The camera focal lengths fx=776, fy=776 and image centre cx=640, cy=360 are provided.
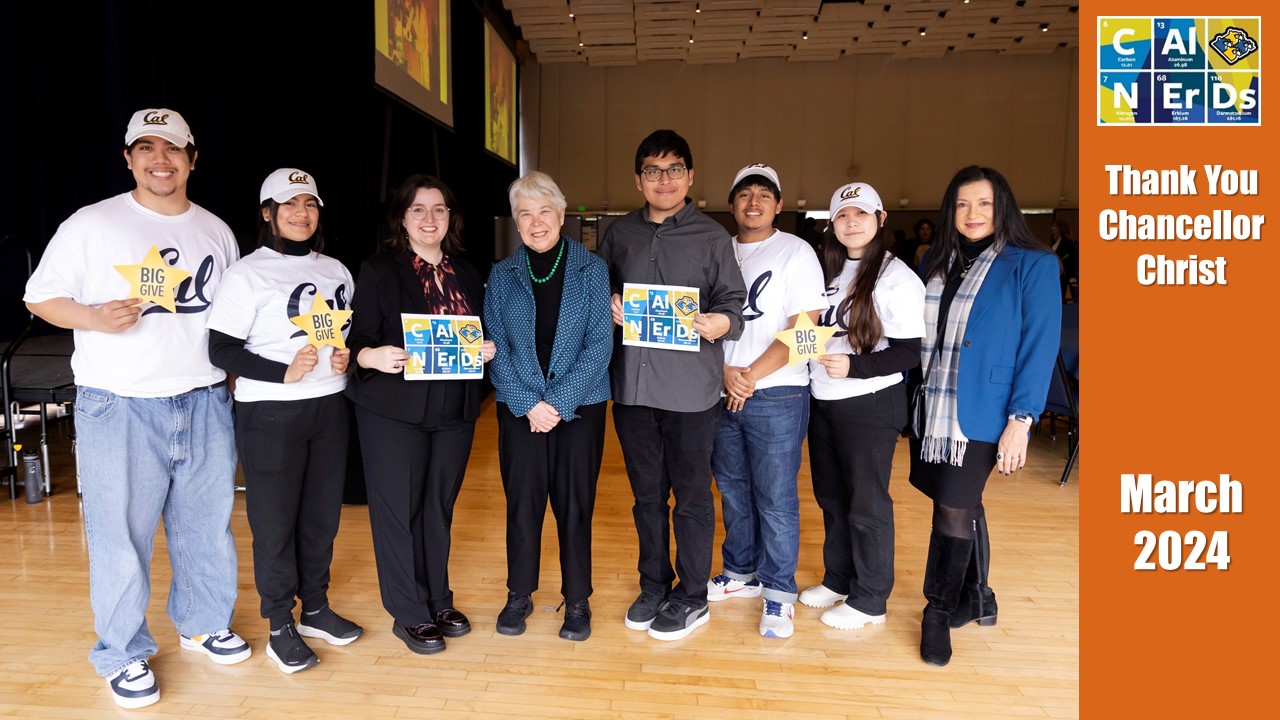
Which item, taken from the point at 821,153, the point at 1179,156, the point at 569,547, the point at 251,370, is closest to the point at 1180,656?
the point at 1179,156

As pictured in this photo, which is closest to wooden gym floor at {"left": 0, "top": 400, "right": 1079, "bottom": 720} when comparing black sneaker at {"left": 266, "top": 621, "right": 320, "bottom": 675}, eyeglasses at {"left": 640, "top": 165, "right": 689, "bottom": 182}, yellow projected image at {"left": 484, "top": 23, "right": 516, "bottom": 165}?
black sneaker at {"left": 266, "top": 621, "right": 320, "bottom": 675}

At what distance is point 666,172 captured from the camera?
2475 millimetres

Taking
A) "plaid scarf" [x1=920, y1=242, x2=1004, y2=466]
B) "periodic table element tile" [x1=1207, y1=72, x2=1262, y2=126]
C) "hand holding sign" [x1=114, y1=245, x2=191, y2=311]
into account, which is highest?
"periodic table element tile" [x1=1207, y1=72, x2=1262, y2=126]

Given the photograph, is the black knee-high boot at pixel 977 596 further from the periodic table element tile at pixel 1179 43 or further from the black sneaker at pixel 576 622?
the periodic table element tile at pixel 1179 43

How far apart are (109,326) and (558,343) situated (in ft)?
4.05

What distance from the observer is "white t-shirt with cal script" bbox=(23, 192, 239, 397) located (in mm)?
2125

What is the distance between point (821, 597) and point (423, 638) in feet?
4.79

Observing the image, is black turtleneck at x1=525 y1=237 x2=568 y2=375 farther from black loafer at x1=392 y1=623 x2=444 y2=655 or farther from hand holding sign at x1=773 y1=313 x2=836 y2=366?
black loafer at x1=392 y1=623 x2=444 y2=655

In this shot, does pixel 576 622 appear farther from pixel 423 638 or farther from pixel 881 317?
pixel 881 317

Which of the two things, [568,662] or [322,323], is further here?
[568,662]

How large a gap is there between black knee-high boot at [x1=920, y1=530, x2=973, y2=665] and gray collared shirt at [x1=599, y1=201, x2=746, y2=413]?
938 mm

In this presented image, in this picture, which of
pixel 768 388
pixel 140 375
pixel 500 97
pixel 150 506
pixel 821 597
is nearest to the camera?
pixel 140 375

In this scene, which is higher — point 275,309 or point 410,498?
point 275,309

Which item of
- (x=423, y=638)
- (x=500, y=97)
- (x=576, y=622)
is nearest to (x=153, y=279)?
(x=423, y=638)
